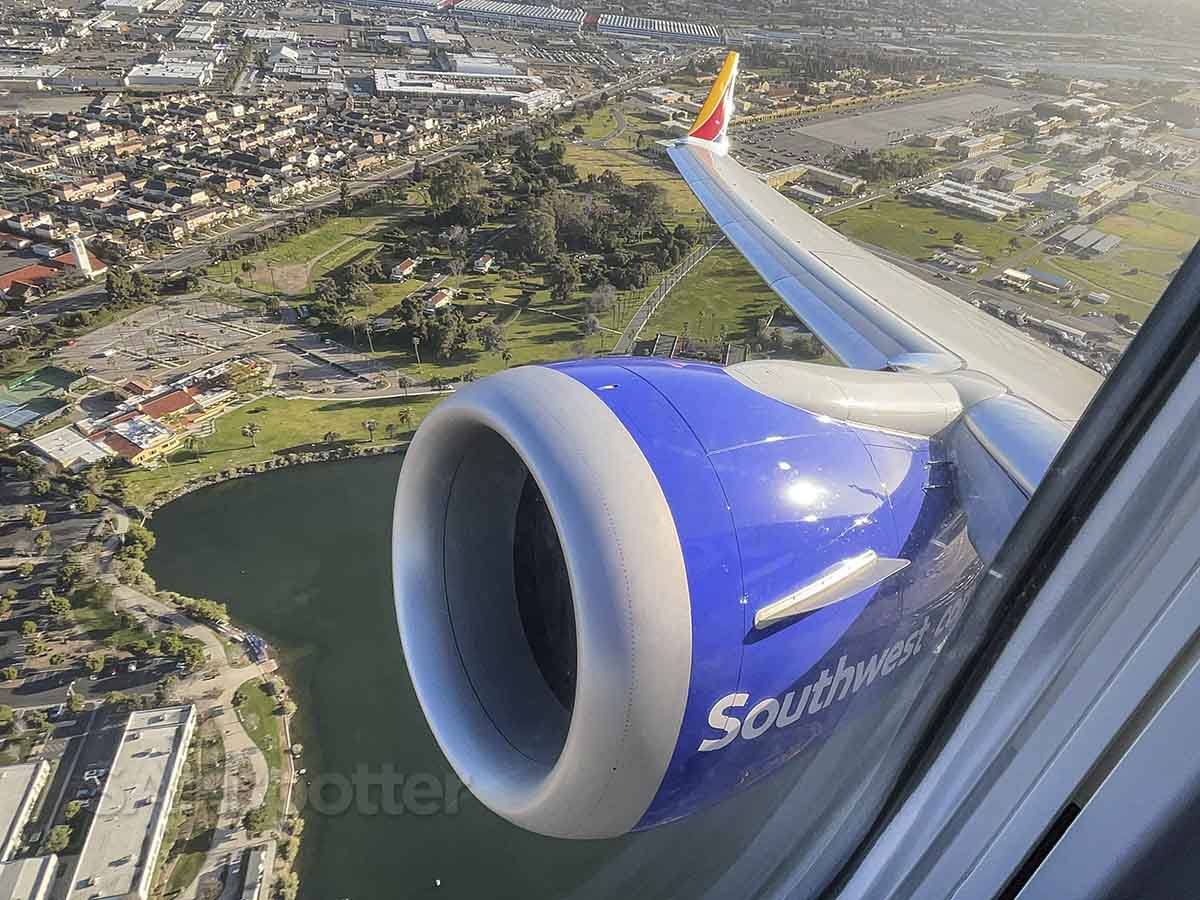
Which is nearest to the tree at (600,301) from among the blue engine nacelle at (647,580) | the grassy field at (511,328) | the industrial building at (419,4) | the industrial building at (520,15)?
the grassy field at (511,328)

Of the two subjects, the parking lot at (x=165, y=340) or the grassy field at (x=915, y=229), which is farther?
the parking lot at (x=165, y=340)

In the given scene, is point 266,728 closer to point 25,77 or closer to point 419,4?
point 25,77

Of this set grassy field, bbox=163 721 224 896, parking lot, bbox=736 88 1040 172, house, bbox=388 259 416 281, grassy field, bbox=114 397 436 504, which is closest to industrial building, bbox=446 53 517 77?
parking lot, bbox=736 88 1040 172

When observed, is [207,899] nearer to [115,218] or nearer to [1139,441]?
[1139,441]

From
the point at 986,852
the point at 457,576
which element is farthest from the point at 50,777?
the point at 986,852

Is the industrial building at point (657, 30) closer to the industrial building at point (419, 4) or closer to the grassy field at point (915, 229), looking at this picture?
the industrial building at point (419, 4)

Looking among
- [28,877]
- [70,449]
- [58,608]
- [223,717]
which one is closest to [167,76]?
[70,449]
